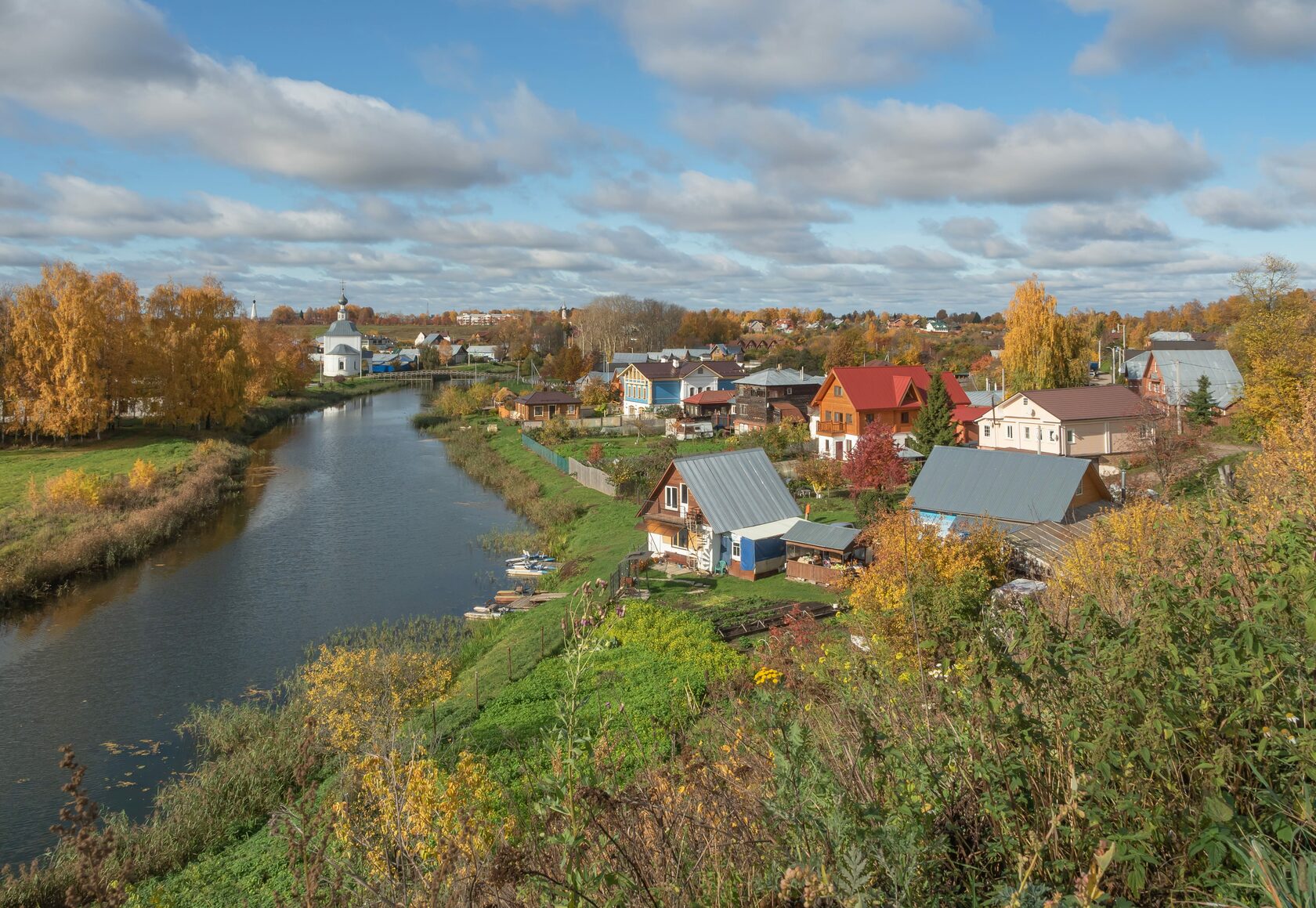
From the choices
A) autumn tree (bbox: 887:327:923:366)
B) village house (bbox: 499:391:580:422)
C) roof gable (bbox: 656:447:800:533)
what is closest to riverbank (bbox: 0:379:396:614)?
roof gable (bbox: 656:447:800:533)

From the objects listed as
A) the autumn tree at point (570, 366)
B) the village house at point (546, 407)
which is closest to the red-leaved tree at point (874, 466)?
the village house at point (546, 407)

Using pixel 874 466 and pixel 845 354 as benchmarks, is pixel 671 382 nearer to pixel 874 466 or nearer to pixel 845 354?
pixel 845 354

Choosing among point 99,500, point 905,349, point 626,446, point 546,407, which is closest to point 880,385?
point 626,446

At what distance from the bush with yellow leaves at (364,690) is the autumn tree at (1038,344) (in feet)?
137

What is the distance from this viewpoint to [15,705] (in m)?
16.3

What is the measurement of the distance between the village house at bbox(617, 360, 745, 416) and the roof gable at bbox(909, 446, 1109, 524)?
35.8 metres

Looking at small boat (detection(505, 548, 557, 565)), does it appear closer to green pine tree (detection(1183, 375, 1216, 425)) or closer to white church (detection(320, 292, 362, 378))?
green pine tree (detection(1183, 375, 1216, 425))

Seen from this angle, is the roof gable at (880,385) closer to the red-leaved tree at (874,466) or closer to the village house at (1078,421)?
the village house at (1078,421)

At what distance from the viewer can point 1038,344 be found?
48875 mm

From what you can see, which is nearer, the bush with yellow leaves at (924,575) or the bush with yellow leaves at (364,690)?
the bush with yellow leaves at (924,575)

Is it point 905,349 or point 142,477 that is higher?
point 905,349

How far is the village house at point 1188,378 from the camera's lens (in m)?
38.6

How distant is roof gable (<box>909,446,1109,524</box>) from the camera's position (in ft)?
72.0

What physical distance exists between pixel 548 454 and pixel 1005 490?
1013 inches
